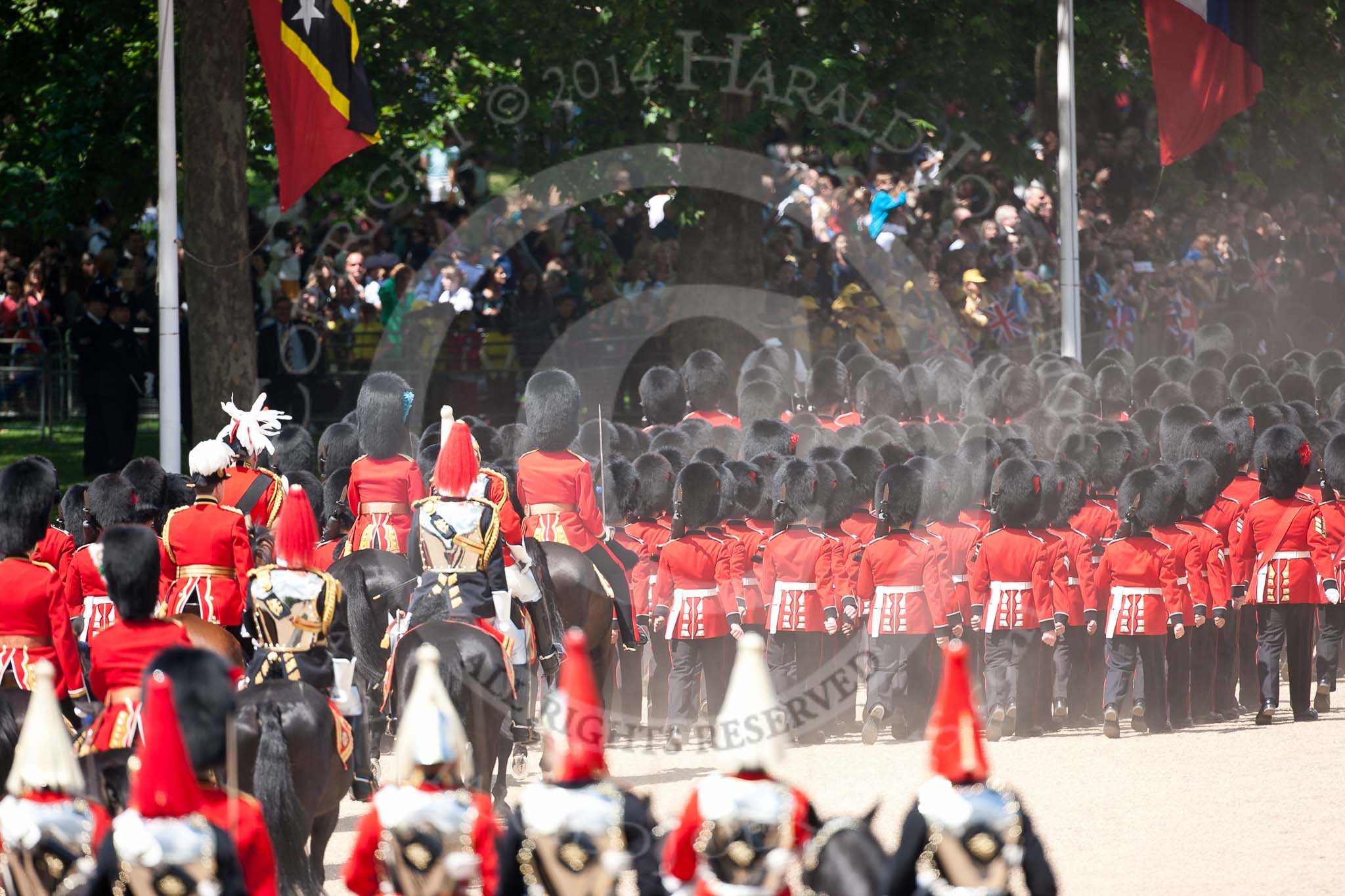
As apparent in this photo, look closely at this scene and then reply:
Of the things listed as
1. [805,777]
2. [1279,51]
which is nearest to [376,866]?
[805,777]

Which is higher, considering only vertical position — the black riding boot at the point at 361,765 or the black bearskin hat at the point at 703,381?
the black bearskin hat at the point at 703,381

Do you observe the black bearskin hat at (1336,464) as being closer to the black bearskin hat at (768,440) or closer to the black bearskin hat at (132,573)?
the black bearskin hat at (768,440)

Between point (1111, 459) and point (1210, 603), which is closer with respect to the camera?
point (1210, 603)

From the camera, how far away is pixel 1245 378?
17.5 meters

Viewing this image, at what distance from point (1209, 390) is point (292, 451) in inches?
300

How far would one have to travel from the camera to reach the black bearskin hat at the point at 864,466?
40.5 ft

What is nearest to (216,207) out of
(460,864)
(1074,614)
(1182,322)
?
(1074,614)

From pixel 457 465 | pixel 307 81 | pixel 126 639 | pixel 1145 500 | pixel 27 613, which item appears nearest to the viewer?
pixel 126 639

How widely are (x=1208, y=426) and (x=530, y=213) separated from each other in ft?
24.0

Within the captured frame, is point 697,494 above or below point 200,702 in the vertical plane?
above

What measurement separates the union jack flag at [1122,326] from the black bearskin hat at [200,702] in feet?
55.6

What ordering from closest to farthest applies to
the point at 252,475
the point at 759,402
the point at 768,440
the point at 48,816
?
the point at 48,816 → the point at 252,475 → the point at 768,440 → the point at 759,402

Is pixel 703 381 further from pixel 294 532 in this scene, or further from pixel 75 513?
pixel 294 532

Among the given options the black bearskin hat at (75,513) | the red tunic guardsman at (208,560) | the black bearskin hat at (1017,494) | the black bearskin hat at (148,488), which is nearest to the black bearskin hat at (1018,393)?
the black bearskin hat at (1017,494)
